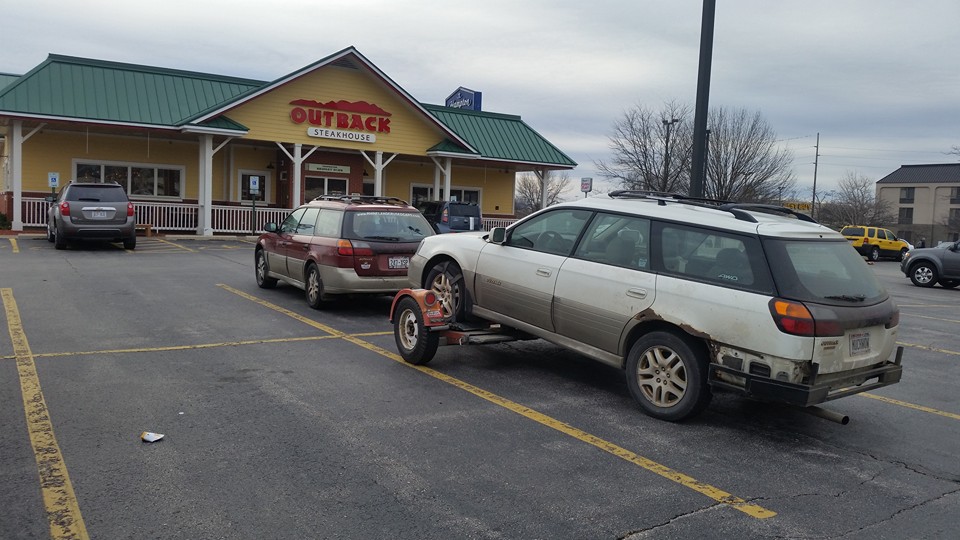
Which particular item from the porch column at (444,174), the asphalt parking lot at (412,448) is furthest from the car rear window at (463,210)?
the asphalt parking lot at (412,448)

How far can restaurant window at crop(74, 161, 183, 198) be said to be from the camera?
24859mm

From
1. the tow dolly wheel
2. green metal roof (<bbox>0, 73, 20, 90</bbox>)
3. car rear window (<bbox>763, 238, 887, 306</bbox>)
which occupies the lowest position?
the tow dolly wheel

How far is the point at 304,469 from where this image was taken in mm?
4570

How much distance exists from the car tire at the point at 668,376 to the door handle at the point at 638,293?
11.9 inches

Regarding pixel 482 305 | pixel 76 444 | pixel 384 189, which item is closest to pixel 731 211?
pixel 482 305

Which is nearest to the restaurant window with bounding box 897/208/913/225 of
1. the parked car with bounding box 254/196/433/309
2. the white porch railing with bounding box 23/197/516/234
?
the white porch railing with bounding box 23/197/516/234

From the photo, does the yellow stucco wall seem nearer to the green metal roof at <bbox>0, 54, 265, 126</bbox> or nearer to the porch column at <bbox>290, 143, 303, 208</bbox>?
the porch column at <bbox>290, 143, 303, 208</bbox>

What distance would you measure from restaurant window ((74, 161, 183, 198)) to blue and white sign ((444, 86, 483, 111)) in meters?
14.8

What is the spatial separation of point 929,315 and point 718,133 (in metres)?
32.1

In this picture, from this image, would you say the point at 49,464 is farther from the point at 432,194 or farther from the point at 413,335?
the point at 432,194

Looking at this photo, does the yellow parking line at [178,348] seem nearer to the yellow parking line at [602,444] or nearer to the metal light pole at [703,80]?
the yellow parking line at [602,444]

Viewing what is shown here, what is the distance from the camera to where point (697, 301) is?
219 inches

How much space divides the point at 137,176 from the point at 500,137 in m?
14.1

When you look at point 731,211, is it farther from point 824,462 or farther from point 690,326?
point 824,462
